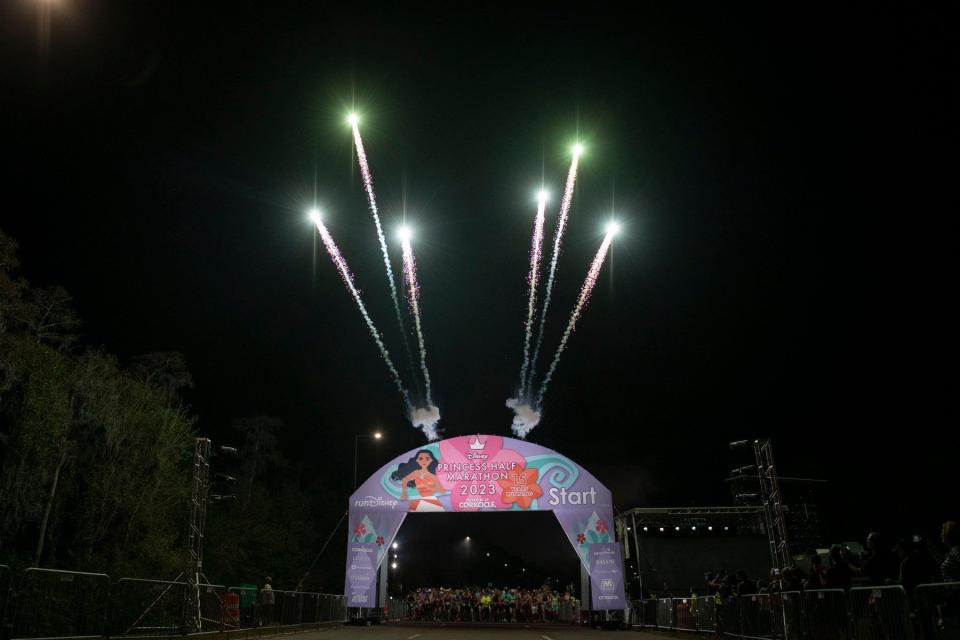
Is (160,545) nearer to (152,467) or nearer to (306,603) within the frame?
(152,467)

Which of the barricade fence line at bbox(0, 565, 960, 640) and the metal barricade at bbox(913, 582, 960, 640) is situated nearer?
the metal barricade at bbox(913, 582, 960, 640)

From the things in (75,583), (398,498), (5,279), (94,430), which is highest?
(5,279)

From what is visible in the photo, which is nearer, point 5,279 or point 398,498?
point 5,279

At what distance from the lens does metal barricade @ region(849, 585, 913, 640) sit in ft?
24.1

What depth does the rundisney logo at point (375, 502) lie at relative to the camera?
81.4 ft

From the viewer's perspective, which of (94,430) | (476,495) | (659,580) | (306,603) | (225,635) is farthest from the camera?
(659,580)

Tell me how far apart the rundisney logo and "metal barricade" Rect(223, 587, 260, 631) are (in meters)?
8.70

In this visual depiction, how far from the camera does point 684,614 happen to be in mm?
18078

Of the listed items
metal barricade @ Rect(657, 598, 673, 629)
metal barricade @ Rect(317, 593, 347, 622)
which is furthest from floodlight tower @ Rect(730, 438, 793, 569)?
metal barricade @ Rect(317, 593, 347, 622)

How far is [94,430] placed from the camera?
2259 centimetres

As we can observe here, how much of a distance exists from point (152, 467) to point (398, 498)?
8.48 meters

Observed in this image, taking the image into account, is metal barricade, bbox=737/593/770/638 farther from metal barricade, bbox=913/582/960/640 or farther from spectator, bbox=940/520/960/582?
metal barricade, bbox=913/582/960/640

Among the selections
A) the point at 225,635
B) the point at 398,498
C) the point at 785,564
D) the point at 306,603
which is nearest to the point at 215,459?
the point at 398,498

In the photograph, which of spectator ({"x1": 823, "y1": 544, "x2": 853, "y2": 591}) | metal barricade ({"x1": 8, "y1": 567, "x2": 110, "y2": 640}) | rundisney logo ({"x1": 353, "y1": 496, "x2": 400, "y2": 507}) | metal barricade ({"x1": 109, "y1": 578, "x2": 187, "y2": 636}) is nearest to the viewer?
metal barricade ({"x1": 8, "y1": 567, "x2": 110, "y2": 640})
